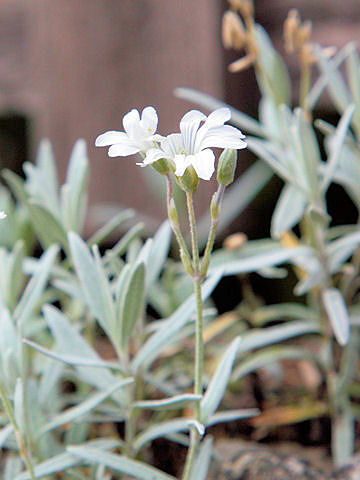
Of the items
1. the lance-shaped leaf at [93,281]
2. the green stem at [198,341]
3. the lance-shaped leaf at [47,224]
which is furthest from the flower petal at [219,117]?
the lance-shaped leaf at [47,224]

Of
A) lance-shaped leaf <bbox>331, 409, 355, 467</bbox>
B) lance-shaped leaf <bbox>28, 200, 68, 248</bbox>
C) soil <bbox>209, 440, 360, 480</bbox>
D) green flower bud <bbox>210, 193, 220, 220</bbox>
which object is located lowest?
lance-shaped leaf <bbox>331, 409, 355, 467</bbox>

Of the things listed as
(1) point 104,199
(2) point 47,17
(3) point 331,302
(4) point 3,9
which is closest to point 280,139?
(3) point 331,302

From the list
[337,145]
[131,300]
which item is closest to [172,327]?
[131,300]

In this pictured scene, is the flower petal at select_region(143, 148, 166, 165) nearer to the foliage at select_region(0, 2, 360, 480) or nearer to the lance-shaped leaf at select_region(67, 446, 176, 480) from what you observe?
the foliage at select_region(0, 2, 360, 480)

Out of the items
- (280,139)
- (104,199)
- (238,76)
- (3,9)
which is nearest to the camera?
(280,139)

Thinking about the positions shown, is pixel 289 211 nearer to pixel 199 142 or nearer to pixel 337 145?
pixel 337 145

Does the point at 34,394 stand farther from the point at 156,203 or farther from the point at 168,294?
the point at 156,203

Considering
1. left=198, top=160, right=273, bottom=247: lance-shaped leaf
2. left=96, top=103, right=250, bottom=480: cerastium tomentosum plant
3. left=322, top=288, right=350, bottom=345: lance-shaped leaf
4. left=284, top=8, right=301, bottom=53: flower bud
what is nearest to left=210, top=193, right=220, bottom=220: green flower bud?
left=96, top=103, right=250, bottom=480: cerastium tomentosum plant
